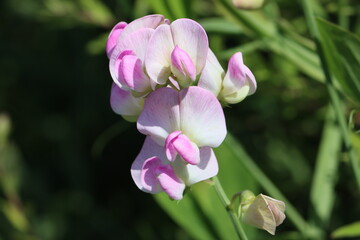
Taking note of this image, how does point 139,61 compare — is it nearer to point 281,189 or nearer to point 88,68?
point 281,189

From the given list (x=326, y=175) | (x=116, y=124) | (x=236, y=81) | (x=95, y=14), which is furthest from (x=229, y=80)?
(x=116, y=124)

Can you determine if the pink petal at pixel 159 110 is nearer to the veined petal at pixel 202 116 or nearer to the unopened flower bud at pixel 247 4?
the veined petal at pixel 202 116

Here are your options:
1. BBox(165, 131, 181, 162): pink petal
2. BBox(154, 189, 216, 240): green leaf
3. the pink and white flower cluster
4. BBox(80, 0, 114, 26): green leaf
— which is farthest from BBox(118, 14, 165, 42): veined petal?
BBox(80, 0, 114, 26): green leaf

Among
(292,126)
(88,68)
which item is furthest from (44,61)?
(292,126)

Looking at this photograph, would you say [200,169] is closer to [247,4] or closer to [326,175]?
[247,4]

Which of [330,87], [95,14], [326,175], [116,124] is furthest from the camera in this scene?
[116,124]
